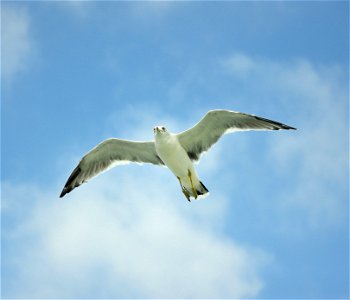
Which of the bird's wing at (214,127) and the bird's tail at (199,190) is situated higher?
the bird's wing at (214,127)

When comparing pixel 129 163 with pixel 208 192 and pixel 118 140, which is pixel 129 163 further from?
pixel 208 192

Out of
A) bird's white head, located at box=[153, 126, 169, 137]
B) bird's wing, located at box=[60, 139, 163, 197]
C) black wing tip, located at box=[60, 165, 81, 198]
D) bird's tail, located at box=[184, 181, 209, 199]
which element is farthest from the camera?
black wing tip, located at box=[60, 165, 81, 198]

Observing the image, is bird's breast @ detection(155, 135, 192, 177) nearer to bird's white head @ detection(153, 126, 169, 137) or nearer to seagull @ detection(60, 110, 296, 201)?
seagull @ detection(60, 110, 296, 201)

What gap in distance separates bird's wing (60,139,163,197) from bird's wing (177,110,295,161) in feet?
3.19

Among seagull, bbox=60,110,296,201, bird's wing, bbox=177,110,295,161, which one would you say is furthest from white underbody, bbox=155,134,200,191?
bird's wing, bbox=177,110,295,161

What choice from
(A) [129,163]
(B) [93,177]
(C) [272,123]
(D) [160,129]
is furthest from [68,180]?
(C) [272,123]

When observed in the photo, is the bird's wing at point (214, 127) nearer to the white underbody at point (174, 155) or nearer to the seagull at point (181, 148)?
the seagull at point (181, 148)

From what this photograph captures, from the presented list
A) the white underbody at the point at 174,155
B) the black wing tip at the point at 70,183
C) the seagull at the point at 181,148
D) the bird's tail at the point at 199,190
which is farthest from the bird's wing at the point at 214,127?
the black wing tip at the point at 70,183

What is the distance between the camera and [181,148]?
1473 cm

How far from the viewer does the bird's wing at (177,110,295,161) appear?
1465cm

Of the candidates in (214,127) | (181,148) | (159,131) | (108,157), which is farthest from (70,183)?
(214,127)

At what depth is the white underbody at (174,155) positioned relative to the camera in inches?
570

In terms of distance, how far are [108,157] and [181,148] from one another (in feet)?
7.39

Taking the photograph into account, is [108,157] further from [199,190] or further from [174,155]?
A: [199,190]
